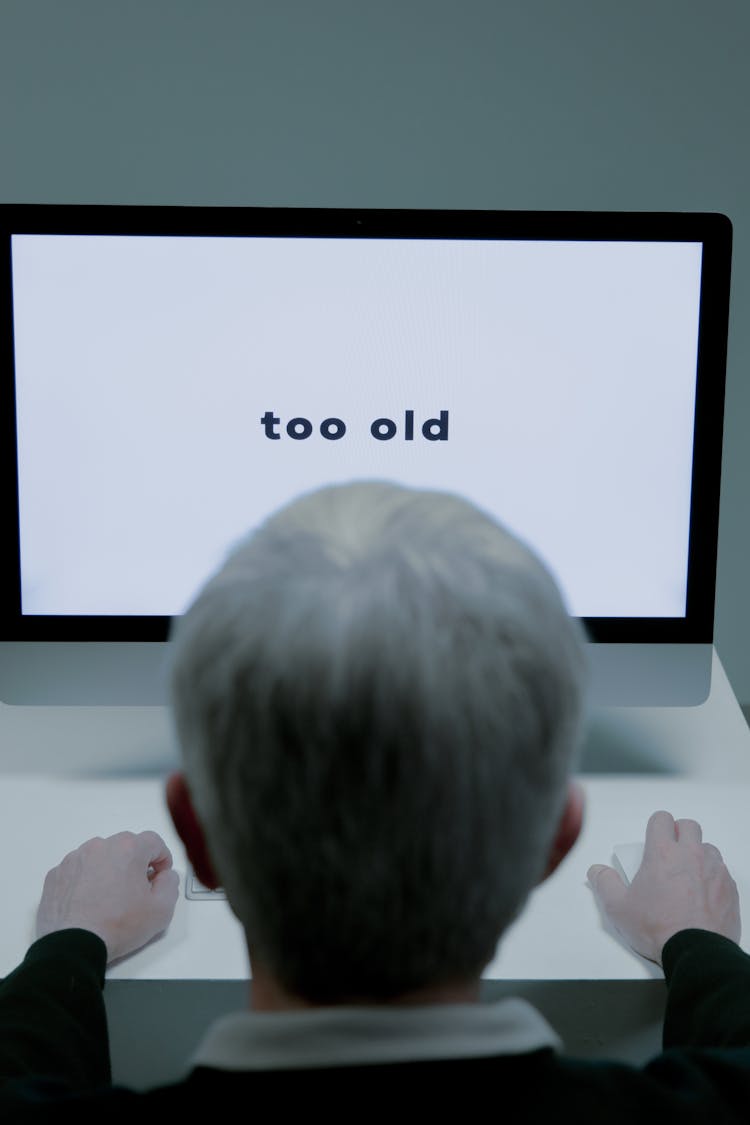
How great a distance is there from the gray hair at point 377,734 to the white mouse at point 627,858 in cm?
53

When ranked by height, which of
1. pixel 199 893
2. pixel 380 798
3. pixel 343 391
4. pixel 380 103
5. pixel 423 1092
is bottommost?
pixel 199 893

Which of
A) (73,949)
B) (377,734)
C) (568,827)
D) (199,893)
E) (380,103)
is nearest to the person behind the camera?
(377,734)

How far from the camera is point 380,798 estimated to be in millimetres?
521

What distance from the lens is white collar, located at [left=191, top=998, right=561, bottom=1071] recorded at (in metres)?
0.54

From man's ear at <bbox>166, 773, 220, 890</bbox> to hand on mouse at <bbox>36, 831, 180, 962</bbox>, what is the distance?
1.09ft

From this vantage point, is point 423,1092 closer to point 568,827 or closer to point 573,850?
point 568,827

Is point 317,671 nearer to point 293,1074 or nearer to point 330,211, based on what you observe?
point 293,1074

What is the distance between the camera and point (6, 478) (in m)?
1.16

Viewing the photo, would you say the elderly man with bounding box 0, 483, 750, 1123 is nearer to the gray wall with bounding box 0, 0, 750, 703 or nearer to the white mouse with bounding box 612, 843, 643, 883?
the white mouse with bounding box 612, 843, 643, 883

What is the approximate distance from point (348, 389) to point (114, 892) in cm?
46

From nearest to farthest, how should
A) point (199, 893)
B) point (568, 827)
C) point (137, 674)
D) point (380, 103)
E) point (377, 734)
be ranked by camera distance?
point (377, 734), point (568, 827), point (199, 893), point (137, 674), point (380, 103)

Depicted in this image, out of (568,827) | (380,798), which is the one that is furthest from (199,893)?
(380,798)

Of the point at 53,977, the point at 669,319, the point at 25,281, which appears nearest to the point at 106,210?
the point at 25,281

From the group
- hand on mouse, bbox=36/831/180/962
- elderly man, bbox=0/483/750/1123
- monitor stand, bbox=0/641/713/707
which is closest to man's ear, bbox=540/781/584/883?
elderly man, bbox=0/483/750/1123
